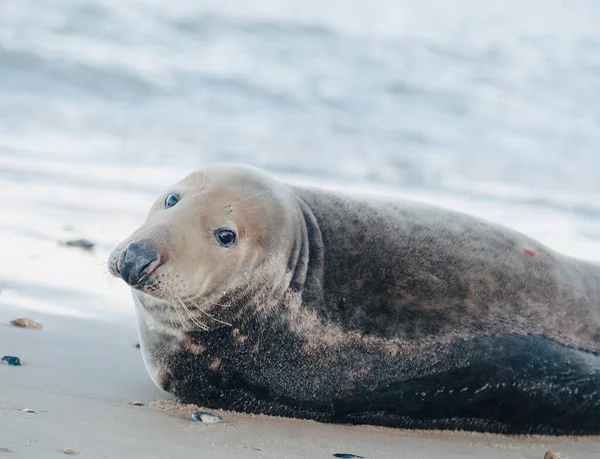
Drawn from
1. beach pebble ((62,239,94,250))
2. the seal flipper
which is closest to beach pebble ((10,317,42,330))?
the seal flipper

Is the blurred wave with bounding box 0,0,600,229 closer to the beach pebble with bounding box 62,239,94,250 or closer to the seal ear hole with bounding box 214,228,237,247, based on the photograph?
the beach pebble with bounding box 62,239,94,250

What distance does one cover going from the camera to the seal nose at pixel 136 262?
462 centimetres

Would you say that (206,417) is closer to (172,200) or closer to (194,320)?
(194,320)

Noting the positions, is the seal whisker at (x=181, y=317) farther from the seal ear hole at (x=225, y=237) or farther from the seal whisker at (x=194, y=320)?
the seal ear hole at (x=225, y=237)

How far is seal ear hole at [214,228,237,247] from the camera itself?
4.93 m

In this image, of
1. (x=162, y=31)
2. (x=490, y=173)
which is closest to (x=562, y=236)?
(x=490, y=173)

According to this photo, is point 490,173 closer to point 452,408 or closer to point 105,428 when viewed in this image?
point 452,408

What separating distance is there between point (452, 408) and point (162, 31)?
604 inches

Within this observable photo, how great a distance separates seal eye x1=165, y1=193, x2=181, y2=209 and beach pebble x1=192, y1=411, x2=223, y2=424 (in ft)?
2.92

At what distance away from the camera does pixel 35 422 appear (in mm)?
3939

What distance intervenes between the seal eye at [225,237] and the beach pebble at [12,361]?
940 mm

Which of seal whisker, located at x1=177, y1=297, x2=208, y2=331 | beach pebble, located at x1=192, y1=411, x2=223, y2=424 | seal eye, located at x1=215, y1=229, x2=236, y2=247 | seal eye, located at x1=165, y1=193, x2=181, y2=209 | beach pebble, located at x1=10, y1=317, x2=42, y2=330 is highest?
seal eye, located at x1=165, y1=193, x2=181, y2=209

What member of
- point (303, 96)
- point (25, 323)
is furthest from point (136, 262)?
point (303, 96)

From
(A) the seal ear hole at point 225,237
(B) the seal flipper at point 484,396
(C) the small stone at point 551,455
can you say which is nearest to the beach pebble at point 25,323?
(A) the seal ear hole at point 225,237
